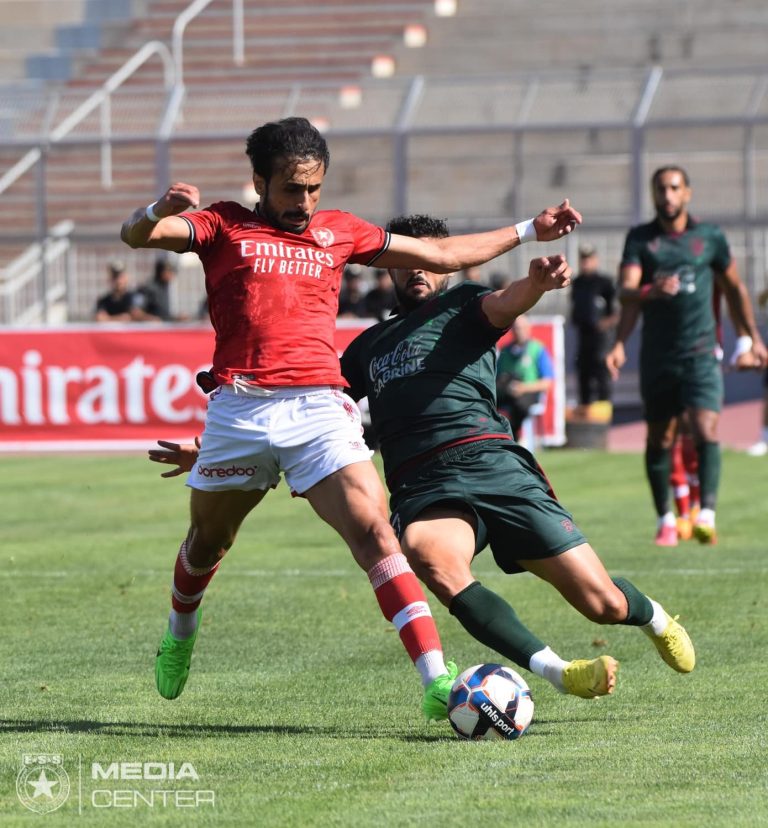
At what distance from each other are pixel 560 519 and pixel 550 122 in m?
19.2

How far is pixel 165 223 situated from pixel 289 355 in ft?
2.08

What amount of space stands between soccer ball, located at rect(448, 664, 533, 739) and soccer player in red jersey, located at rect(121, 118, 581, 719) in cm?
13

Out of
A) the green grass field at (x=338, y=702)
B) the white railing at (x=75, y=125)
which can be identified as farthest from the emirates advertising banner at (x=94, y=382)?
the green grass field at (x=338, y=702)

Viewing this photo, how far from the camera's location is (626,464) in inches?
740

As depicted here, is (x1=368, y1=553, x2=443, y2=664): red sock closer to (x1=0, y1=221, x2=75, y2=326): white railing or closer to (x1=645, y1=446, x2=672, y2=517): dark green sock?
(x1=645, y1=446, x2=672, y2=517): dark green sock

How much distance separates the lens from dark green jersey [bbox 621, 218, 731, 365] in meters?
11.4

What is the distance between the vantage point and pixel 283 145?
5938 millimetres

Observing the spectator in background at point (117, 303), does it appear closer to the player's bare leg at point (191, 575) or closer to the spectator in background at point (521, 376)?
the spectator in background at point (521, 376)

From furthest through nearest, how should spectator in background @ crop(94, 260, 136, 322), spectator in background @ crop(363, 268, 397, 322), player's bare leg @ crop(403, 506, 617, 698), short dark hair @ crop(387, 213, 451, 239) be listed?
spectator in background @ crop(94, 260, 136, 322) < spectator in background @ crop(363, 268, 397, 322) < short dark hair @ crop(387, 213, 451, 239) < player's bare leg @ crop(403, 506, 617, 698)

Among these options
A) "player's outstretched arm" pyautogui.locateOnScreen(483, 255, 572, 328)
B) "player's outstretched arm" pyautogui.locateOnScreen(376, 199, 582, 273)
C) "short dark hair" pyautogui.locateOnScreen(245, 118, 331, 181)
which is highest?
"short dark hair" pyautogui.locateOnScreen(245, 118, 331, 181)

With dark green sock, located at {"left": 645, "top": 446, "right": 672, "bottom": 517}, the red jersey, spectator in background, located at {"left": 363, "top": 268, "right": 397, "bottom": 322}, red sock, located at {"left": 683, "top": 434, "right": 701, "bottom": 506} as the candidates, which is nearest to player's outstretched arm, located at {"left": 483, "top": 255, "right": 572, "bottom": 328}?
the red jersey

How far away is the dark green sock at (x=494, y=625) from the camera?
19.9 feet

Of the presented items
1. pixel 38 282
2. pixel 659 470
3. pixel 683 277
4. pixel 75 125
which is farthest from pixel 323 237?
pixel 75 125

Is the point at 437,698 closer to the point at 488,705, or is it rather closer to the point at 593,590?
the point at 488,705
